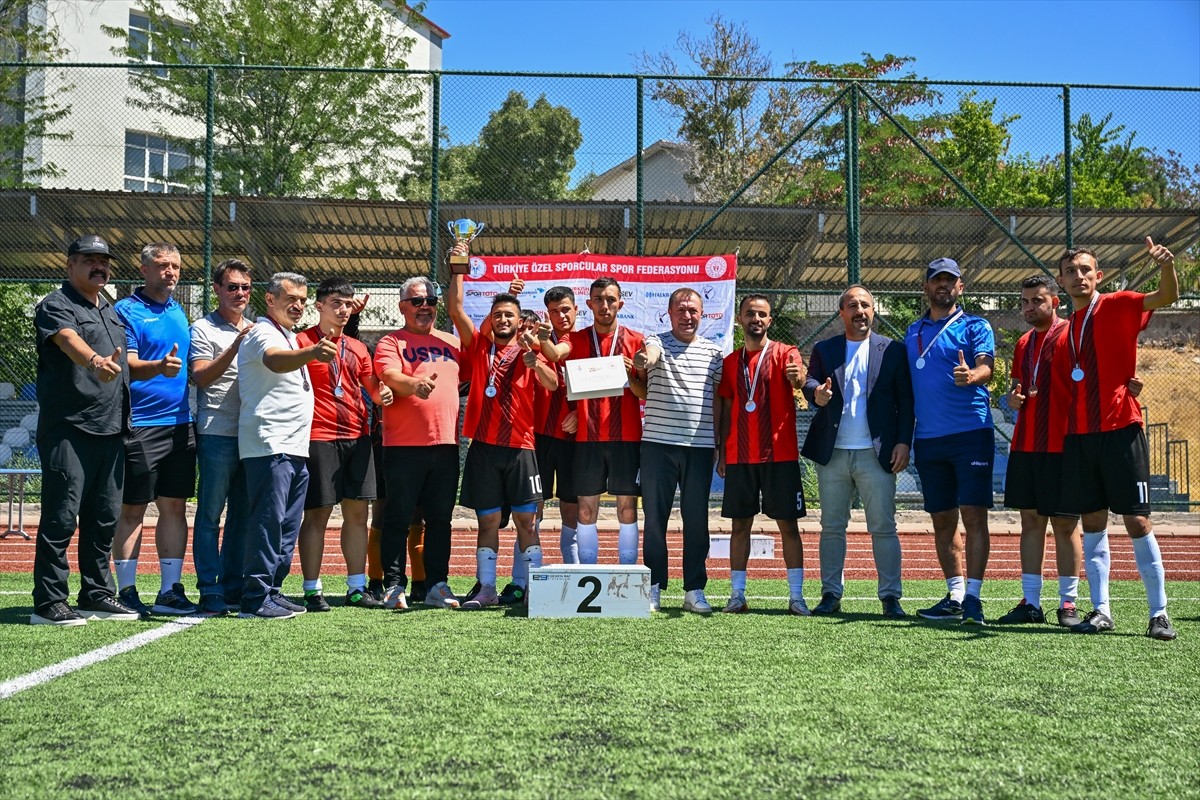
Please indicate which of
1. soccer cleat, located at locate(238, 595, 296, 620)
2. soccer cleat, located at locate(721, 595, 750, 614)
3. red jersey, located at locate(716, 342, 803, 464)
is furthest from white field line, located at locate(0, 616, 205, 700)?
red jersey, located at locate(716, 342, 803, 464)

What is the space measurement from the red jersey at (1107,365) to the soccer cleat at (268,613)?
4431 mm

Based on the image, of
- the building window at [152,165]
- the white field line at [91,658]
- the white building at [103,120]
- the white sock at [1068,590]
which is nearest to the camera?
the white field line at [91,658]

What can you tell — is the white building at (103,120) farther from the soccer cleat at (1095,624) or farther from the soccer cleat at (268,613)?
the soccer cleat at (1095,624)

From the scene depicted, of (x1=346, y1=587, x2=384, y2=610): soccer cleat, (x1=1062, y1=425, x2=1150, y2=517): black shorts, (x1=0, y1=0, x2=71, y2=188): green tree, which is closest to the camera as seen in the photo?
(x1=1062, y1=425, x2=1150, y2=517): black shorts

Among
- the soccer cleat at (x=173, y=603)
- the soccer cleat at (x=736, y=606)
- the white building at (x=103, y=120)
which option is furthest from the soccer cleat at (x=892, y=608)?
the white building at (x=103, y=120)

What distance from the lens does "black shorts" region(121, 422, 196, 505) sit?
6.09 metres

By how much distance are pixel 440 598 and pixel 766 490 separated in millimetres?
2055

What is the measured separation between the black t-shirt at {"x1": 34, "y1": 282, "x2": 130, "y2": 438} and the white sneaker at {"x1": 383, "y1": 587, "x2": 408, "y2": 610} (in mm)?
1774

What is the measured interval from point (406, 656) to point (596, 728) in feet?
5.03

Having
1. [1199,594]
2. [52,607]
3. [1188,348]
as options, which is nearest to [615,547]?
[1199,594]

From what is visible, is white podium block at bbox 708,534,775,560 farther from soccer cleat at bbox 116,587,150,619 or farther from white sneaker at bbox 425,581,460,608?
soccer cleat at bbox 116,587,150,619

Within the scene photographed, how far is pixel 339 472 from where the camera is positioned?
21.5 ft

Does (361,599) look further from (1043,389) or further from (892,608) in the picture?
(1043,389)

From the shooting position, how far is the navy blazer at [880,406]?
6.54m
